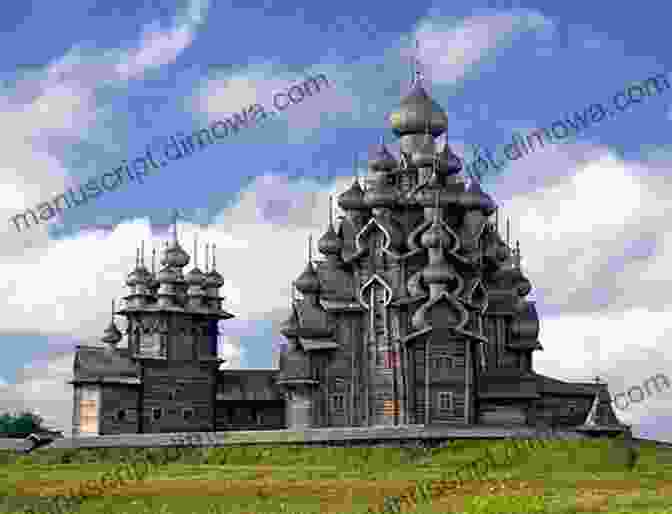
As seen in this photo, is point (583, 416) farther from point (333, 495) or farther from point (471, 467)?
point (333, 495)

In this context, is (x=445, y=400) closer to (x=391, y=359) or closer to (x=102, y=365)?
(x=391, y=359)

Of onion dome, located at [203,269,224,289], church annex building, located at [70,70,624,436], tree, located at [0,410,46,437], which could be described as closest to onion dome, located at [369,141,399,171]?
church annex building, located at [70,70,624,436]

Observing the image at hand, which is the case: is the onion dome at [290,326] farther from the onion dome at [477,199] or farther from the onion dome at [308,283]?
the onion dome at [477,199]

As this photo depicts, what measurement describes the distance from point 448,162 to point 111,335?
2115 cm

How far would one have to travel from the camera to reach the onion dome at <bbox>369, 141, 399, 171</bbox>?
61375 mm

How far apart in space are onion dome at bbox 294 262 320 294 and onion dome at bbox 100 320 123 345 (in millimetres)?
11595

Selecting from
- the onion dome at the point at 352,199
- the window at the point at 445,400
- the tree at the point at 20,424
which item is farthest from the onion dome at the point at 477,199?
the tree at the point at 20,424

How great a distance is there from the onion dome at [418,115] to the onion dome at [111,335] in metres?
19.3

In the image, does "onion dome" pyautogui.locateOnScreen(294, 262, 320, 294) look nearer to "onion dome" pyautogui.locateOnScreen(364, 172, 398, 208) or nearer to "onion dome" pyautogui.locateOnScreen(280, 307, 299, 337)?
"onion dome" pyautogui.locateOnScreen(280, 307, 299, 337)

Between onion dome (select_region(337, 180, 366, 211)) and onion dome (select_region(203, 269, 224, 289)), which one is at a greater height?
onion dome (select_region(337, 180, 366, 211))

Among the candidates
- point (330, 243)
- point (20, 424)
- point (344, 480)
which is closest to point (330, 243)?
point (330, 243)

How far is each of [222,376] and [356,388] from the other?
10910mm

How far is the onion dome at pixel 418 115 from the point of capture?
63.0 metres

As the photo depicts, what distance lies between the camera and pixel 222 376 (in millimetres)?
65312
